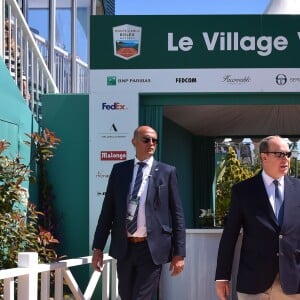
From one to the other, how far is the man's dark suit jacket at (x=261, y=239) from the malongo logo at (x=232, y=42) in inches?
163

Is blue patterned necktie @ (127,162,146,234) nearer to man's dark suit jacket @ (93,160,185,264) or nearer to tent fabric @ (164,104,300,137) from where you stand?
man's dark suit jacket @ (93,160,185,264)

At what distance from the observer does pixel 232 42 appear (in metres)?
7.94

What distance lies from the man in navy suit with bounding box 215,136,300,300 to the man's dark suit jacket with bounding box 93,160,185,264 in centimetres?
68

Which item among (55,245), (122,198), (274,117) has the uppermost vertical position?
(274,117)

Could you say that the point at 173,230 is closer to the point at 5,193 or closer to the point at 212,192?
the point at 5,193

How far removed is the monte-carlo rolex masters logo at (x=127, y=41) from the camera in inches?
313

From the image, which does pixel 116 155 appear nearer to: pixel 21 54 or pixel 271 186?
pixel 21 54

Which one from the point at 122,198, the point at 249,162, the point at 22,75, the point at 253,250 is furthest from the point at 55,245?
the point at 249,162

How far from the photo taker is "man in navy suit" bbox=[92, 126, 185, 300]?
15.0ft

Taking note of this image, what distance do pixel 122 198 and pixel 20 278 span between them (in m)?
0.93

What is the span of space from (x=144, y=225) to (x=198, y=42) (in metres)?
3.90

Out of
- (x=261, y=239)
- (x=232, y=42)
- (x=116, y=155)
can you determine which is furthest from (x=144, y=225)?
(x=232, y=42)

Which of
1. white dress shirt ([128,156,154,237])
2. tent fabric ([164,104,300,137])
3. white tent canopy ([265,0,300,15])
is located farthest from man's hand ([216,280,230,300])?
white tent canopy ([265,0,300,15])

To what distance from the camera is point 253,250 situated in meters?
3.88
